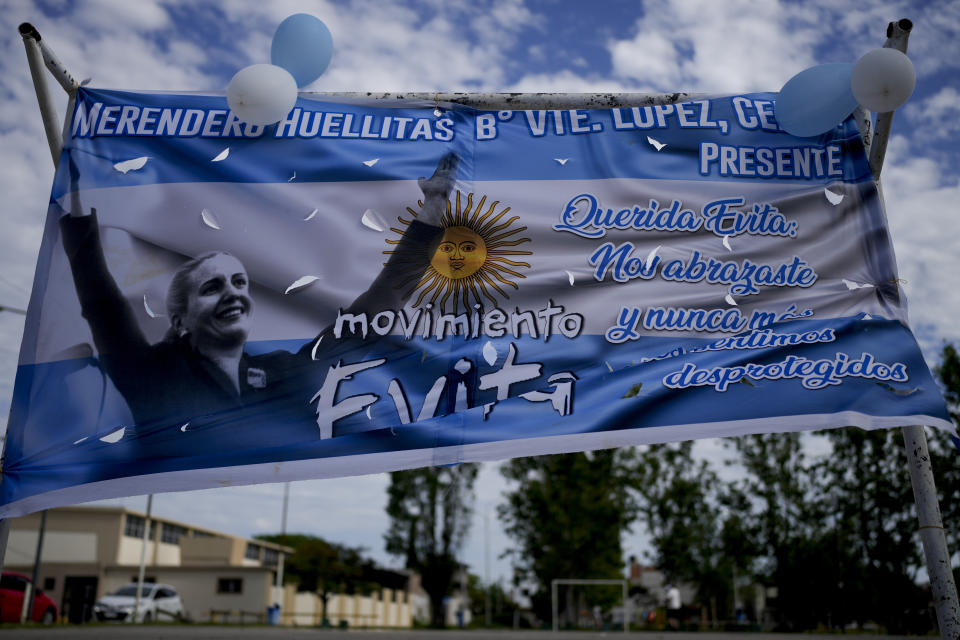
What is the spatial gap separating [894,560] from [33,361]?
84.7ft

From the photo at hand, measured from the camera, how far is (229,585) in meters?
37.9

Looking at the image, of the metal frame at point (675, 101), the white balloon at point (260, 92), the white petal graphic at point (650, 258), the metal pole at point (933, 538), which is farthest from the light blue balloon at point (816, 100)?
the white balloon at point (260, 92)

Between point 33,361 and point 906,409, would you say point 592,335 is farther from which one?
point 33,361

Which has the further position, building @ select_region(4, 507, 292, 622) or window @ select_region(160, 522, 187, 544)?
window @ select_region(160, 522, 187, 544)

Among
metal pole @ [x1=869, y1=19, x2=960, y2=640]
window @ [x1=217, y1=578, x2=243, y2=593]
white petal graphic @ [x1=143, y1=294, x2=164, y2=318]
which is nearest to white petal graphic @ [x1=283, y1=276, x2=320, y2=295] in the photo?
white petal graphic @ [x1=143, y1=294, x2=164, y2=318]

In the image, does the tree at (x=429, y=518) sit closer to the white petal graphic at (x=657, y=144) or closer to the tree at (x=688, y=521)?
the tree at (x=688, y=521)

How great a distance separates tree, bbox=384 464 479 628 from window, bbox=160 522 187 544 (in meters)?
13.9

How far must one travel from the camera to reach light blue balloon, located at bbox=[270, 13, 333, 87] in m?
4.19

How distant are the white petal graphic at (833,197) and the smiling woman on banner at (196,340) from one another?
2089mm

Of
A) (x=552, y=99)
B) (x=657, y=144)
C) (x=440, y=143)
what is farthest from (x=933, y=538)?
(x=440, y=143)

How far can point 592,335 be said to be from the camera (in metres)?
4.09

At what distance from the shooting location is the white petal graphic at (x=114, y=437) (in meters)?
3.83

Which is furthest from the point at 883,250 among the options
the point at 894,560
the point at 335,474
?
the point at 894,560

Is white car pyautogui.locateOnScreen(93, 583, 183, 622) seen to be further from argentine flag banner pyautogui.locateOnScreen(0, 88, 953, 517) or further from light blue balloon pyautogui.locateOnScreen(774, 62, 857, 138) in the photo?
light blue balloon pyautogui.locateOnScreen(774, 62, 857, 138)
